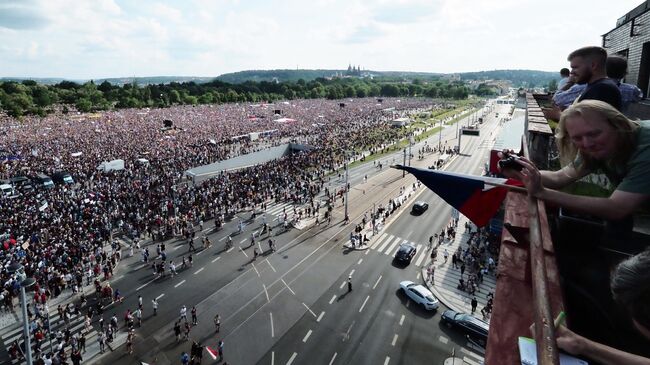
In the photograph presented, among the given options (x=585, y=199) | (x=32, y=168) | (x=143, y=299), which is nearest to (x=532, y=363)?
(x=585, y=199)

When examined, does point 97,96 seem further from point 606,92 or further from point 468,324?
point 606,92

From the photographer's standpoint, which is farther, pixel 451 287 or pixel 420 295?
pixel 451 287

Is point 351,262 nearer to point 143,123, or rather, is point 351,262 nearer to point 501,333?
point 501,333

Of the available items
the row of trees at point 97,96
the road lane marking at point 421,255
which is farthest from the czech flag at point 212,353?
the row of trees at point 97,96

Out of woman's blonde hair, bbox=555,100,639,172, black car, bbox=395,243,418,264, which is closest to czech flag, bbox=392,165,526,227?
woman's blonde hair, bbox=555,100,639,172

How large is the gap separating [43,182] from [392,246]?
42.7 metres

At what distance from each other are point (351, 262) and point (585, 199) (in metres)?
26.6

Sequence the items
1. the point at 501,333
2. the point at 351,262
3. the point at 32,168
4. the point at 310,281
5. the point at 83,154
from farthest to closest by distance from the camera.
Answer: the point at 83,154 → the point at 32,168 → the point at 351,262 → the point at 310,281 → the point at 501,333

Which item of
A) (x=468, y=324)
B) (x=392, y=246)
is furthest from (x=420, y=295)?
(x=392, y=246)

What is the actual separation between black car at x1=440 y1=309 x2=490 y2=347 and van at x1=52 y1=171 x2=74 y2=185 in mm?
46835

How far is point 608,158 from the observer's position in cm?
→ 352

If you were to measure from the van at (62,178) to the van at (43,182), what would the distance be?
83 cm

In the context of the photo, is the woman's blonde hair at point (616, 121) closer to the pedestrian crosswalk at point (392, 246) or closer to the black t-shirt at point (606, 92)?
the black t-shirt at point (606, 92)

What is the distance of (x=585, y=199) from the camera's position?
3.39 meters
